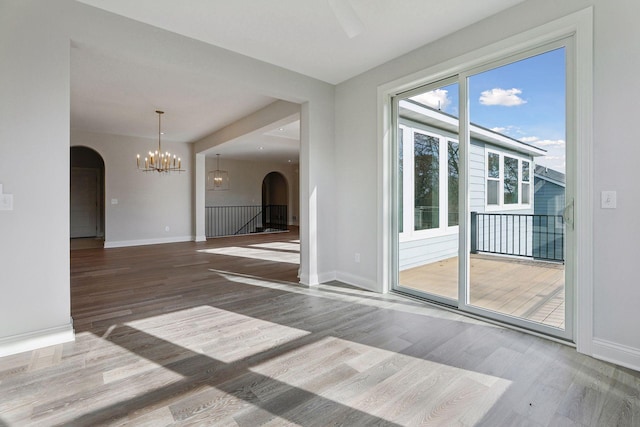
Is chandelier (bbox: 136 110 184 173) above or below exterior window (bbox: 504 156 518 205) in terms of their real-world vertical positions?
above

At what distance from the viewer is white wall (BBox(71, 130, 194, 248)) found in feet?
25.9

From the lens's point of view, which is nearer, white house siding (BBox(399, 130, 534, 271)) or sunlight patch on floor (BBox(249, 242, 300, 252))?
white house siding (BBox(399, 130, 534, 271))

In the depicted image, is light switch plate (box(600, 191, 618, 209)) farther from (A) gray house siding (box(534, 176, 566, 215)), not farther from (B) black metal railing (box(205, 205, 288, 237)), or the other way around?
(B) black metal railing (box(205, 205, 288, 237))

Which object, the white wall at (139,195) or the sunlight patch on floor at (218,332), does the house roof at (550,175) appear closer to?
the sunlight patch on floor at (218,332)

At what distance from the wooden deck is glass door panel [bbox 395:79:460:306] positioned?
18 cm

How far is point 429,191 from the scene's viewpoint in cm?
371

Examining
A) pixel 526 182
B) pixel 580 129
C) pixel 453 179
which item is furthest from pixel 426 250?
pixel 580 129

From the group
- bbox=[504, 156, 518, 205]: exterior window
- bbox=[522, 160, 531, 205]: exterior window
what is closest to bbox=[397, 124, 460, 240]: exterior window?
bbox=[504, 156, 518, 205]: exterior window

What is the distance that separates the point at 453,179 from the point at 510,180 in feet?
1.77

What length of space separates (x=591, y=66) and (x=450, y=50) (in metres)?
1.25

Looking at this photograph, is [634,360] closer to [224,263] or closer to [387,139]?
[387,139]

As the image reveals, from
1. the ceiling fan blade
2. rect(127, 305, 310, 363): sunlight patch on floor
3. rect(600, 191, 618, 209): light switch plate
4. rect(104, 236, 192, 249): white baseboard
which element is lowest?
rect(127, 305, 310, 363): sunlight patch on floor

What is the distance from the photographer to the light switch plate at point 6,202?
7.74 feet

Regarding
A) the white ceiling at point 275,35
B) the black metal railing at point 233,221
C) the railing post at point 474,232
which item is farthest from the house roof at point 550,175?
the black metal railing at point 233,221
